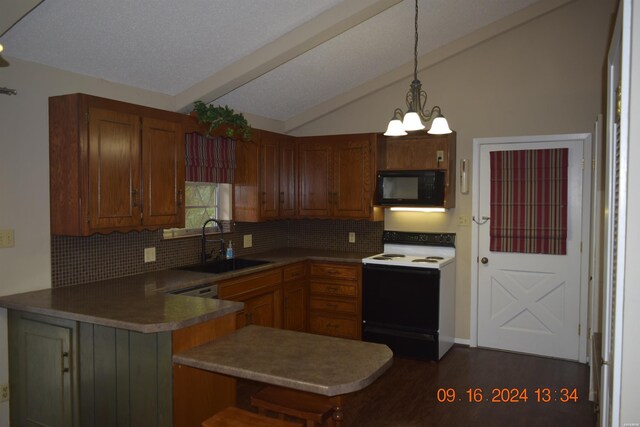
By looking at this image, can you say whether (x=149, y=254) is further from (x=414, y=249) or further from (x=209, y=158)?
(x=414, y=249)

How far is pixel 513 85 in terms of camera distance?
4.45 metres

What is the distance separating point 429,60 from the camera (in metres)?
4.65

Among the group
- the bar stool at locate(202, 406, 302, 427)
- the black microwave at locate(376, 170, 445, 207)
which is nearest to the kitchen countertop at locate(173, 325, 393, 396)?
the bar stool at locate(202, 406, 302, 427)

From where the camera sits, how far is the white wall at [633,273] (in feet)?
3.94

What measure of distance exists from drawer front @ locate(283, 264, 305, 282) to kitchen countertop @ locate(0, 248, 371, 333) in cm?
87

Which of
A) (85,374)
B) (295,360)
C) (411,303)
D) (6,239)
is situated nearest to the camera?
(295,360)

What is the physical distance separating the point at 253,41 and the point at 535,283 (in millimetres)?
3290

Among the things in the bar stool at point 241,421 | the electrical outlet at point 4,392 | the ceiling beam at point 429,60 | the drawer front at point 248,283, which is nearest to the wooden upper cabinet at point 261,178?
the ceiling beam at point 429,60

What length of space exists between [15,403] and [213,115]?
7.77 feet

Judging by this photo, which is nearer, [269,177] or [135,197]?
[135,197]

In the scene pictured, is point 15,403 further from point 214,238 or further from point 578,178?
point 578,178

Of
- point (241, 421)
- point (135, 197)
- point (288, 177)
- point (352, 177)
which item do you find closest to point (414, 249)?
point (352, 177)

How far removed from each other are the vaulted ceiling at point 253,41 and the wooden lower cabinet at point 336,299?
177 cm

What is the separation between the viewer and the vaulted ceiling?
2803mm
